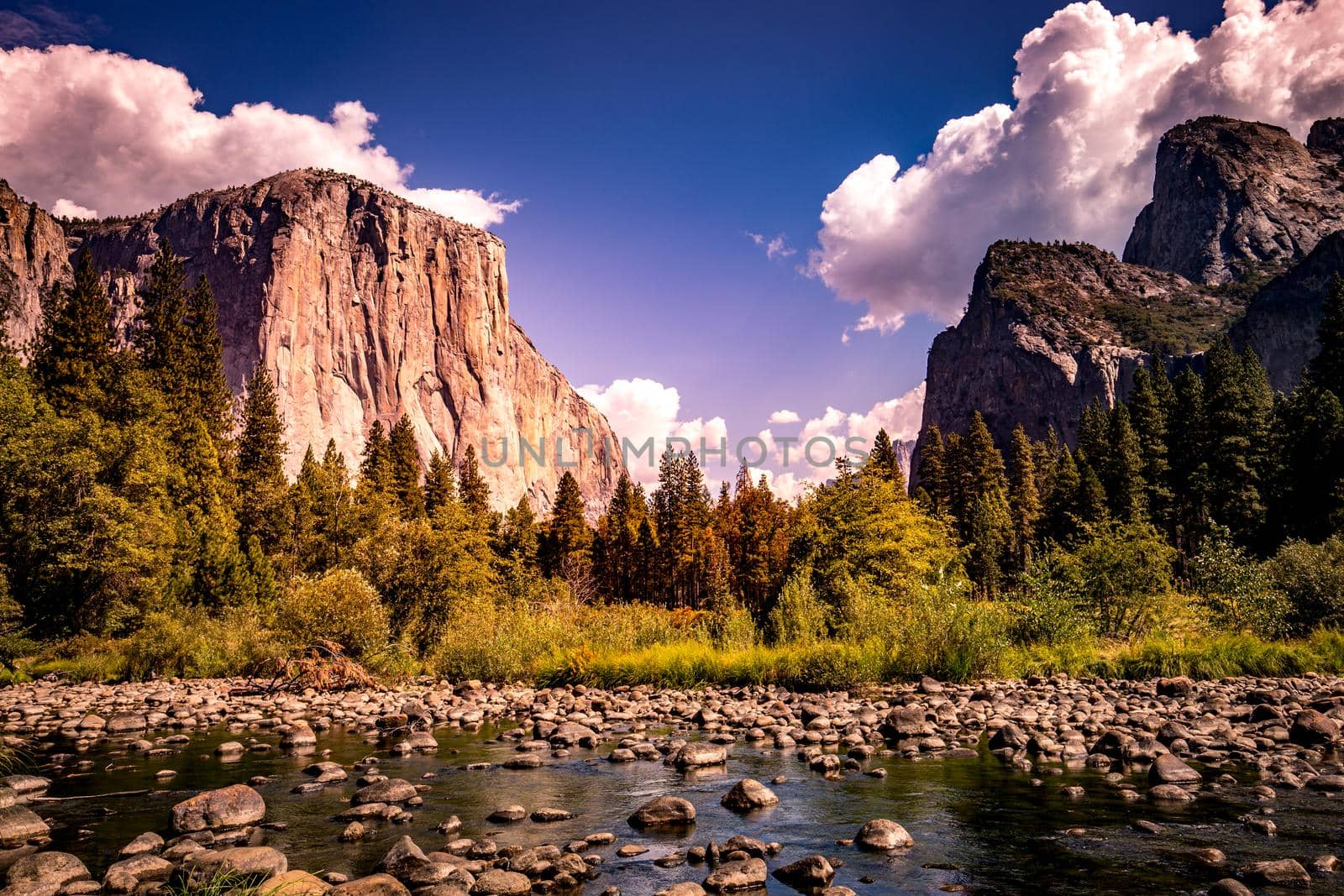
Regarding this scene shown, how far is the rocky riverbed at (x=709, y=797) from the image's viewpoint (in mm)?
5977

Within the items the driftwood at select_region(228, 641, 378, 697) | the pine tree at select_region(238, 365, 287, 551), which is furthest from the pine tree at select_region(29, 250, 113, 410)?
the driftwood at select_region(228, 641, 378, 697)

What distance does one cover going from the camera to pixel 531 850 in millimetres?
6453

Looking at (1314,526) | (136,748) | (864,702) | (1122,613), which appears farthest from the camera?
(1314,526)


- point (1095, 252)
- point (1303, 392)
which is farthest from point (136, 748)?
point (1095, 252)

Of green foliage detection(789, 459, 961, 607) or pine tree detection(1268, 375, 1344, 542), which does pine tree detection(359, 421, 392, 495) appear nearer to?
green foliage detection(789, 459, 961, 607)

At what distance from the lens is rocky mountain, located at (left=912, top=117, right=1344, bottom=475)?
12050 centimetres

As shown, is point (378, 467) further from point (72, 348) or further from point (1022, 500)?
point (1022, 500)

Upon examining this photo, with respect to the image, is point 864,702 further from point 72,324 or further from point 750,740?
point 72,324

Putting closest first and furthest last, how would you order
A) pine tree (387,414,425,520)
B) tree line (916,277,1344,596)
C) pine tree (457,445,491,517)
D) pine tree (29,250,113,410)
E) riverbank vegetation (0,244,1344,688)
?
1. riverbank vegetation (0,244,1344,688)
2. pine tree (29,250,113,410)
3. tree line (916,277,1344,596)
4. pine tree (387,414,425,520)
5. pine tree (457,445,491,517)

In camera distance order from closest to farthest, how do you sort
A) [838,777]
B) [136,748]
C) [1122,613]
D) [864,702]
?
[838,777] < [136,748] < [864,702] < [1122,613]

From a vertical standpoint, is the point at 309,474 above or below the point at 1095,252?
below

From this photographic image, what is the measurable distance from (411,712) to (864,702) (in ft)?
29.9

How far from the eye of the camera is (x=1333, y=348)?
5125cm

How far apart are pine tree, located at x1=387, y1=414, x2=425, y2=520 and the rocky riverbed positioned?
48831 millimetres
